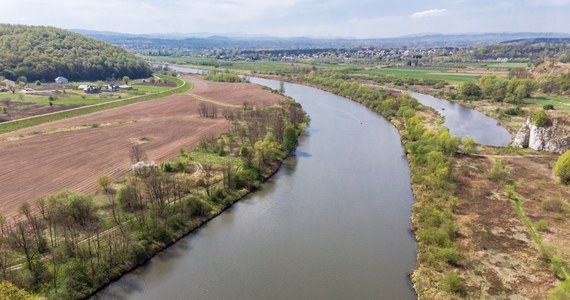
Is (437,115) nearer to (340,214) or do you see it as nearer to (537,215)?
(537,215)

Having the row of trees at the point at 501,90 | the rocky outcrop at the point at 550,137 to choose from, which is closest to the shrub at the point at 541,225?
the rocky outcrop at the point at 550,137

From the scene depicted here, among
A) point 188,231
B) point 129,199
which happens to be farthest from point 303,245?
point 129,199

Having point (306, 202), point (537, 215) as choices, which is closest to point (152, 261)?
point (306, 202)

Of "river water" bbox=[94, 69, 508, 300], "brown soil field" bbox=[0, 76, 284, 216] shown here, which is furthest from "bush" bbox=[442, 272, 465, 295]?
"brown soil field" bbox=[0, 76, 284, 216]

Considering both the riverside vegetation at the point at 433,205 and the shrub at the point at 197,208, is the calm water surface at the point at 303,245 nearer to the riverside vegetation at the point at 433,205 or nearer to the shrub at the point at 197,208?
the riverside vegetation at the point at 433,205

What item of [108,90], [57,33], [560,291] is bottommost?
[560,291]

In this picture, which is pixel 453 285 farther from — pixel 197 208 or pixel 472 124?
pixel 472 124
